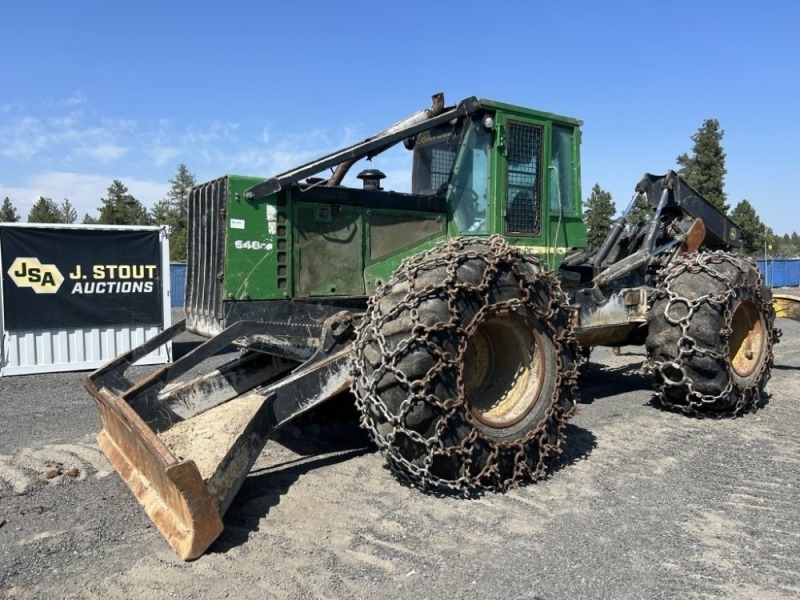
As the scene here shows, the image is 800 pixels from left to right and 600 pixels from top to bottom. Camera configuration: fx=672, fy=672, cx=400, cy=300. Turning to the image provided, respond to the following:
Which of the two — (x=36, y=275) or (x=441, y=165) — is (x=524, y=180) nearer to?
(x=441, y=165)

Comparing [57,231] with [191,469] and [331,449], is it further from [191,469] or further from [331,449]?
[191,469]

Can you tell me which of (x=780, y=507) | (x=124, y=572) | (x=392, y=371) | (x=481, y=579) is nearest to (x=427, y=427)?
(x=392, y=371)

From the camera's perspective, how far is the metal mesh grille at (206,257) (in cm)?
527

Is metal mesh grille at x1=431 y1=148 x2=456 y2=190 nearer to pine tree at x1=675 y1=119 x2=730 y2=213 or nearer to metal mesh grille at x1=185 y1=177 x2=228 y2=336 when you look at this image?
metal mesh grille at x1=185 y1=177 x2=228 y2=336

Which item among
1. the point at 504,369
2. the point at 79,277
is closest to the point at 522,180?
the point at 504,369

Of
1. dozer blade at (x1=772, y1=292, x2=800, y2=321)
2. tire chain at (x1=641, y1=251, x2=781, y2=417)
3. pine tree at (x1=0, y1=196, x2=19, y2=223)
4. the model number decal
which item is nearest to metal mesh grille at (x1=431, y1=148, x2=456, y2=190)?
the model number decal

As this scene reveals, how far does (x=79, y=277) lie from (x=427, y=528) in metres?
8.44

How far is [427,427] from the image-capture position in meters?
4.09

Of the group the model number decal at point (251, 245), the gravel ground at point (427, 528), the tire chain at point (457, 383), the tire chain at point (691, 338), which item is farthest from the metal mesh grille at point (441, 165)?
the tire chain at point (691, 338)

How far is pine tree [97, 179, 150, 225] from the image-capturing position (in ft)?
147

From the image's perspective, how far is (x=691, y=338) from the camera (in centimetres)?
627

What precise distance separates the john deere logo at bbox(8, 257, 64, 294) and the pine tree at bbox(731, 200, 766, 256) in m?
46.4

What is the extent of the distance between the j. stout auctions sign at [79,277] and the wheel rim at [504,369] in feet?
24.5

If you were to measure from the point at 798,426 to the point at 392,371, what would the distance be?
435cm
